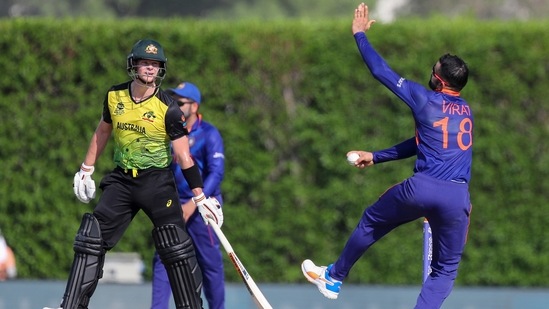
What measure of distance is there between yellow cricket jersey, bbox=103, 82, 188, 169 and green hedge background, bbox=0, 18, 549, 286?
550 cm

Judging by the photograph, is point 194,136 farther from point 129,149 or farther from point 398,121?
point 398,121

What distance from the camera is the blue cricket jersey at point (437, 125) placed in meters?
7.19

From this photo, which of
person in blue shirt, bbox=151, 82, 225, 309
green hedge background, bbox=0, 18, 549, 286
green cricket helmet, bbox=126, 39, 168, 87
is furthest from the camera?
green hedge background, bbox=0, 18, 549, 286

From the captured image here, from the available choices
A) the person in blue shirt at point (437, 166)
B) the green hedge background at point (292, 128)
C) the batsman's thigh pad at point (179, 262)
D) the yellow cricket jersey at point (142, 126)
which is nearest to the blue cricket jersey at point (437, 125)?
the person in blue shirt at point (437, 166)

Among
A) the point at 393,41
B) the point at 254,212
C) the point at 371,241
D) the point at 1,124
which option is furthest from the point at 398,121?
the point at 371,241

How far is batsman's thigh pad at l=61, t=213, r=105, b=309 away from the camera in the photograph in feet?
23.7

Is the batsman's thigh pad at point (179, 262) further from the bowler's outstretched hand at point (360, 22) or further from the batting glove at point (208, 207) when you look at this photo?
the bowler's outstretched hand at point (360, 22)

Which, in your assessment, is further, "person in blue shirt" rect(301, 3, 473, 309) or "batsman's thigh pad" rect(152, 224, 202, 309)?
"batsman's thigh pad" rect(152, 224, 202, 309)

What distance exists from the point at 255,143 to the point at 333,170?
922 mm

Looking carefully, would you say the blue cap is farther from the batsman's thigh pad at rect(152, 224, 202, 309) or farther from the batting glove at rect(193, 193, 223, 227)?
the batsman's thigh pad at rect(152, 224, 202, 309)

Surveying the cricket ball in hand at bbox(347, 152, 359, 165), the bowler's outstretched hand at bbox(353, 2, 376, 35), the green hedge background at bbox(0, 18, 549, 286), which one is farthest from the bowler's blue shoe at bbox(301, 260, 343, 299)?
the green hedge background at bbox(0, 18, 549, 286)

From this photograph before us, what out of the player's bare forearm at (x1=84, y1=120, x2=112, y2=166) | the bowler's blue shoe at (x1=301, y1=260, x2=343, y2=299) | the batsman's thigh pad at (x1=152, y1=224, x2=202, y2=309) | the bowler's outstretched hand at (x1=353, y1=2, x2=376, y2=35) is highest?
the bowler's outstretched hand at (x1=353, y1=2, x2=376, y2=35)

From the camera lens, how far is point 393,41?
12.8 metres

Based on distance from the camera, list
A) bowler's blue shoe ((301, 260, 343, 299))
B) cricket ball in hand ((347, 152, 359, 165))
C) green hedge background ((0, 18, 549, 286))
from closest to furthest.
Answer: cricket ball in hand ((347, 152, 359, 165)) < bowler's blue shoe ((301, 260, 343, 299)) < green hedge background ((0, 18, 549, 286))
